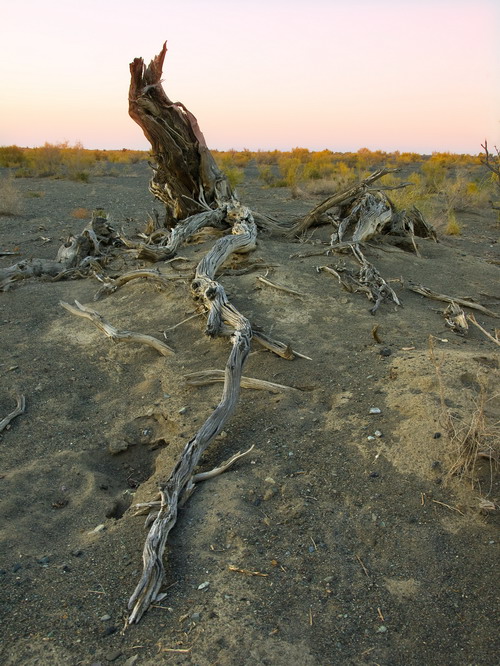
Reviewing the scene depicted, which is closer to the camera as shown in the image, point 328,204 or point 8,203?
point 328,204

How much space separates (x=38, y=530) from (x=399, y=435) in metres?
2.18

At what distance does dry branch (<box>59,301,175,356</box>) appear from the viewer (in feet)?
16.7

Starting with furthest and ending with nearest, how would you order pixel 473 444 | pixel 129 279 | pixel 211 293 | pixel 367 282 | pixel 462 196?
pixel 462 196
pixel 129 279
pixel 367 282
pixel 211 293
pixel 473 444

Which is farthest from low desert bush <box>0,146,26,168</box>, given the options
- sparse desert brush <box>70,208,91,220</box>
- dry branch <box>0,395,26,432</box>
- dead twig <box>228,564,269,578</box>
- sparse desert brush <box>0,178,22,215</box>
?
dead twig <box>228,564,269,578</box>

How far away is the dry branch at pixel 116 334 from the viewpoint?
200 inches

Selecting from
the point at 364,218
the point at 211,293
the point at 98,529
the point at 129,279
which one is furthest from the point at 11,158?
A: the point at 98,529

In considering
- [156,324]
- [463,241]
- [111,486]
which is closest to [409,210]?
[463,241]

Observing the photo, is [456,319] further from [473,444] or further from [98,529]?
[98,529]

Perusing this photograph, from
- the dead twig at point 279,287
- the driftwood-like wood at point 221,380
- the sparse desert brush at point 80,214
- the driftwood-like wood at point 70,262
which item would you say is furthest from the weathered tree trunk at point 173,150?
the driftwood-like wood at point 221,380

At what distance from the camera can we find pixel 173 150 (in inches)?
310

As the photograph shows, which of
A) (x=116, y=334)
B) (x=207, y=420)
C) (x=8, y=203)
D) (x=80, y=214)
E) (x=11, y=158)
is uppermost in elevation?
(x=11, y=158)

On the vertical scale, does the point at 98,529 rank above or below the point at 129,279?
below

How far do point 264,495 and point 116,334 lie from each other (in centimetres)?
269

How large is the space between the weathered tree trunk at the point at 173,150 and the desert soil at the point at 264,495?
2793 mm
